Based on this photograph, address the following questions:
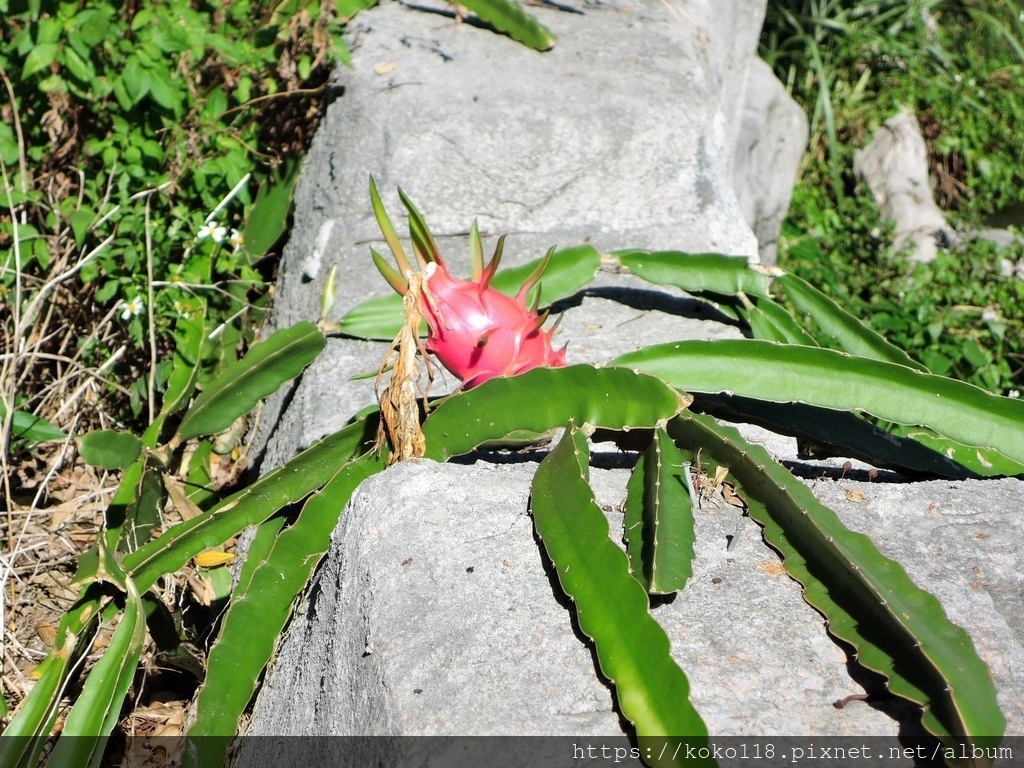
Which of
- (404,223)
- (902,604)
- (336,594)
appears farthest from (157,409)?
(902,604)

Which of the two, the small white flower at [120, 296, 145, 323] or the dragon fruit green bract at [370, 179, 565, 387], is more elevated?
the dragon fruit green bract at [370, 179, 565, 387]

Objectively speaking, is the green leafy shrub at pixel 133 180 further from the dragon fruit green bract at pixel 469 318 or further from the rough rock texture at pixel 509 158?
the dragon fruit green bract at pixel 469 318

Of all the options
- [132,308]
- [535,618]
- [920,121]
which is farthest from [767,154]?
[535,618]

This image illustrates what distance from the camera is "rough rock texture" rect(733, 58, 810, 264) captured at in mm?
4438

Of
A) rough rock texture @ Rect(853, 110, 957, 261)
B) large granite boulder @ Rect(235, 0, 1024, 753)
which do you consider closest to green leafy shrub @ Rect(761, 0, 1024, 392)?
rough rock texture @ Rect(853, 110, 957, 261)

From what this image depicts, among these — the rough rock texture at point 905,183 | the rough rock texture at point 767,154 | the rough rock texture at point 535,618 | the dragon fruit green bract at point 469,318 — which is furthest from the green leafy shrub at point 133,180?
the rough rock texture at point 905,183

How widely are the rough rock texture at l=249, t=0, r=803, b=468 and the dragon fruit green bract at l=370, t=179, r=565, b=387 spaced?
0.71 m

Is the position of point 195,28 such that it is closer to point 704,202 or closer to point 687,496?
point 704,202

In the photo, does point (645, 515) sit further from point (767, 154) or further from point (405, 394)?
point (767, 154)

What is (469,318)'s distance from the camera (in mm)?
1747

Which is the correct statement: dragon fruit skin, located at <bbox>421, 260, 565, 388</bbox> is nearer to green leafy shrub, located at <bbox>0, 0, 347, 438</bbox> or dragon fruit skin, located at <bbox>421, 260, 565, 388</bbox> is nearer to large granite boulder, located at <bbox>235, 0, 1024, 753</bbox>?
large granite boulder, located at <bbox>235, 0, 1024, 753</bbox>

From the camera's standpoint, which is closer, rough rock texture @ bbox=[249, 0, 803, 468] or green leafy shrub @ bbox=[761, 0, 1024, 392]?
rough rock texture @ bbox=[249, 0, 803, 468]

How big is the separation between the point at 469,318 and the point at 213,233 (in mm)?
1345

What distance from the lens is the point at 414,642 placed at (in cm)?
143
